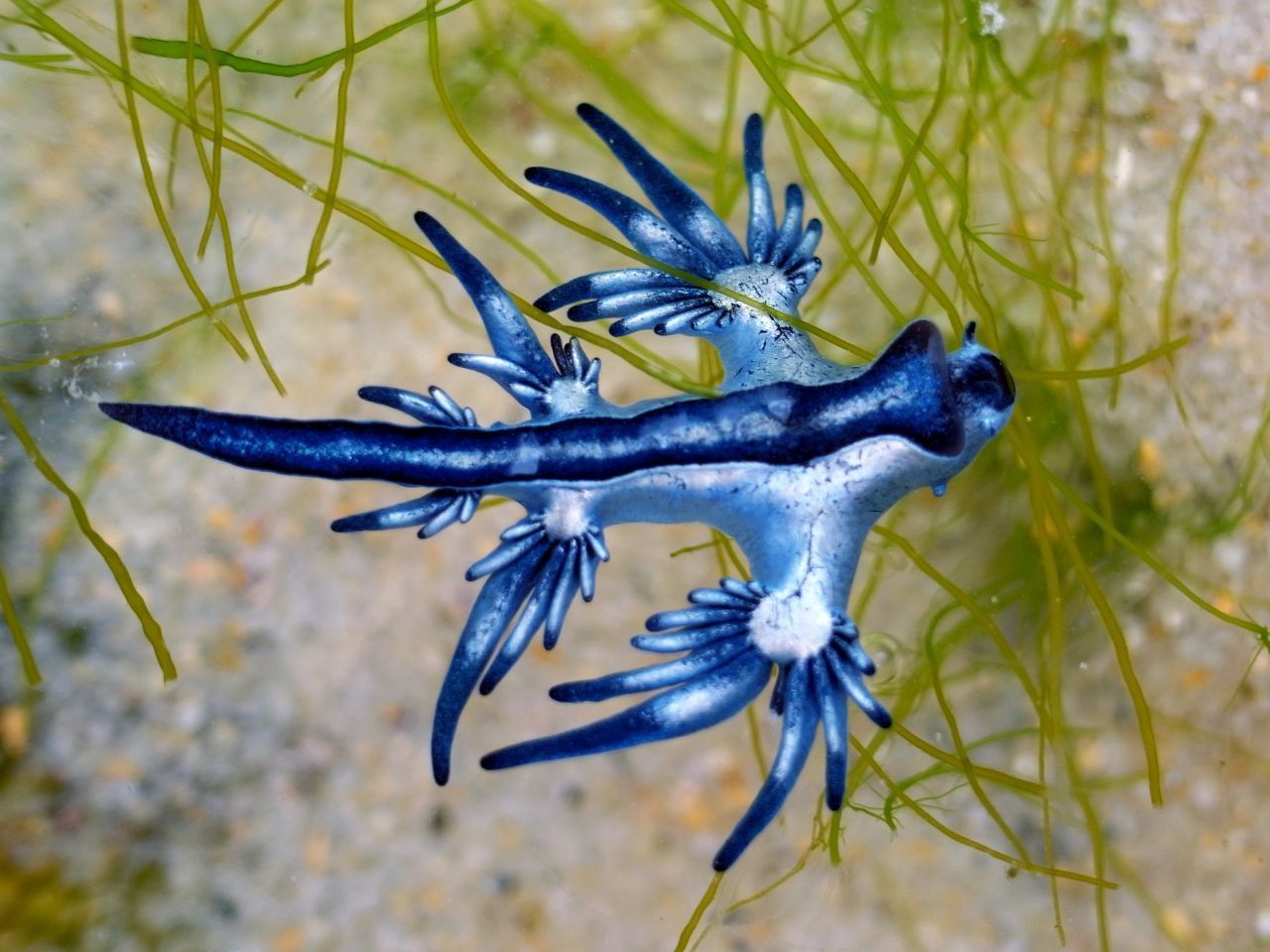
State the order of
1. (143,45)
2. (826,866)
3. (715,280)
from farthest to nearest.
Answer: (826,866) → (143,45) → (715,280)

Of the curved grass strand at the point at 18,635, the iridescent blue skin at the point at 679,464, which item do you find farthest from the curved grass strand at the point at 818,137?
the curved grass strand at the point at 18,635

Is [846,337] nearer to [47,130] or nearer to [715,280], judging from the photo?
[715,280]

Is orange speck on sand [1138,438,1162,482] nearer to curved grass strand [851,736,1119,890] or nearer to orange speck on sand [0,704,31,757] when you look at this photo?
curved grass strand [851,736,1119,890]

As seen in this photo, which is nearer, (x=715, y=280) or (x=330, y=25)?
(x=715, y=280)

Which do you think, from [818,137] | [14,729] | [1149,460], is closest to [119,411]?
[14,729]

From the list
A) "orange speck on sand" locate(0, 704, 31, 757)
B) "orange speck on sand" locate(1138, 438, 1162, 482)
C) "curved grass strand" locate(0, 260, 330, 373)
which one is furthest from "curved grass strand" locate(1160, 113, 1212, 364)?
"orange speck on sand" locate(0, 704, 31, 757)

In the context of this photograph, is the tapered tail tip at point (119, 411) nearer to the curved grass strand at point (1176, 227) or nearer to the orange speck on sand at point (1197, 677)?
the curved grass strand at point (1176, 227)

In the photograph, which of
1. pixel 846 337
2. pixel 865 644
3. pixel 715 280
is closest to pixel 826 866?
pixel 865 644
